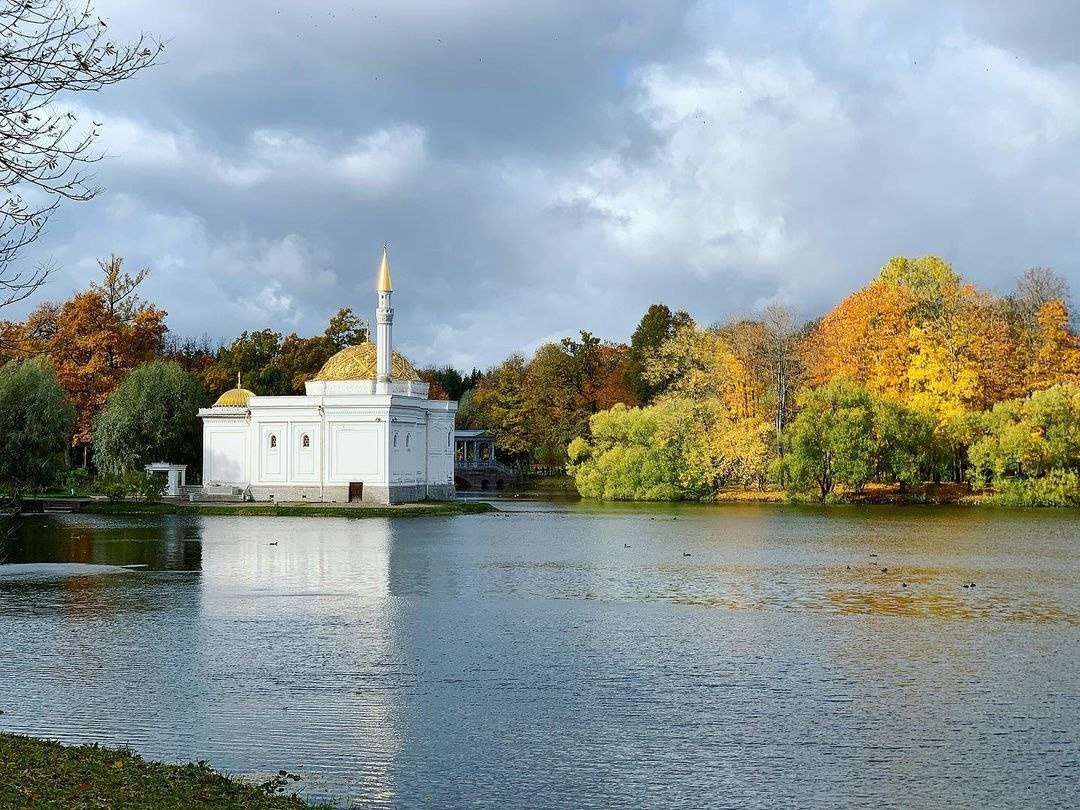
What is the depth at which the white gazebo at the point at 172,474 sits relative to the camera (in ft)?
215

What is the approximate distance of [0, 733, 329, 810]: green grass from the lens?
9.38 metres

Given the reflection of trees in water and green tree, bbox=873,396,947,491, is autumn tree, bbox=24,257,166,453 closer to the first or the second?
the reflection of trees in water

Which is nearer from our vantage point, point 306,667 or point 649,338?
point 306,667

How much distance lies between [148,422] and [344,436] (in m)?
13.2

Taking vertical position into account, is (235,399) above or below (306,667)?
above

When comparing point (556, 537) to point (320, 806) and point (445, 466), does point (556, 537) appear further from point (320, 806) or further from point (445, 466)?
point (320, 806)

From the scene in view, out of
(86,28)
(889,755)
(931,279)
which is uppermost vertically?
(931,279)

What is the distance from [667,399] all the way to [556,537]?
102 feet

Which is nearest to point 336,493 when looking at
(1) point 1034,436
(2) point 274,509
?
(2) point 274,509

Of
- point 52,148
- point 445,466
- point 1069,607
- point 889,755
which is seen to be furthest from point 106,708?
point 445,466

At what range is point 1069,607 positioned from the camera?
915 inches

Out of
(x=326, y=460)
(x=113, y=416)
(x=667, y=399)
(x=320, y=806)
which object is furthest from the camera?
(x=667, y=399)

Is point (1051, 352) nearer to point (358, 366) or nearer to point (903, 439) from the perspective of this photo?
point (903, 439)

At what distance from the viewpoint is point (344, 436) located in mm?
61875
